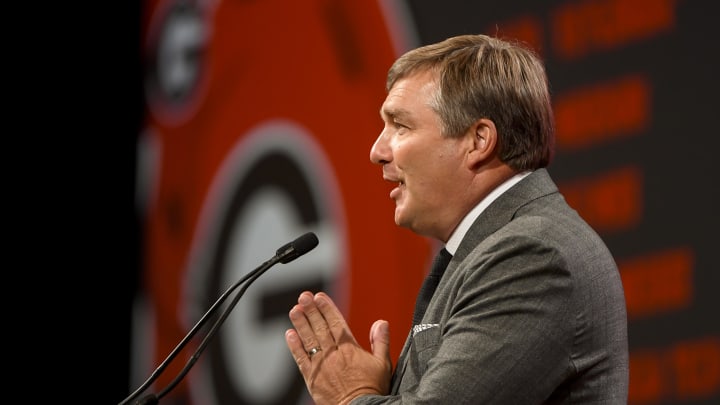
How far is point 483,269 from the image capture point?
1.82 m

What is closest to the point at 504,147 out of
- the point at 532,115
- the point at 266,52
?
the point at 532,115

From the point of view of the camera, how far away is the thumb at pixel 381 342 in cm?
205

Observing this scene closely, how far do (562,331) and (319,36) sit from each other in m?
2.71

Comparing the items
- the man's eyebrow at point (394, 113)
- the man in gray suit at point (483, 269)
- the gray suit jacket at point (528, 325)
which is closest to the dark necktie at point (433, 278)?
the man in gray suit at point (483, 269)

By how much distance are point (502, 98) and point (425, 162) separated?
0.64 ft

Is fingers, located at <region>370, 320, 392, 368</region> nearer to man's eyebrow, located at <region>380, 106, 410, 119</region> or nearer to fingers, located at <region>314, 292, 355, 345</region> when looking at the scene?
fingers, located at <region>314, 292, 355, 345</region>

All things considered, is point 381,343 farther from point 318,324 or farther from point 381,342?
point 318,324

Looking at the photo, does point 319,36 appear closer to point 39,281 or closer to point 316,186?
point 316,186

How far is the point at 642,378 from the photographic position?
113 inches

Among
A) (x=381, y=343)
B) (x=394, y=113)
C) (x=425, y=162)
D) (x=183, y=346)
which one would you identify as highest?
(x=394, y=113)

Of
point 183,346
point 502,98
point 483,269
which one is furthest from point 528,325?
point 183,346

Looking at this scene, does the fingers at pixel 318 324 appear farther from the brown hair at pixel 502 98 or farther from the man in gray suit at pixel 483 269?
the brown hair at pixel 502 98

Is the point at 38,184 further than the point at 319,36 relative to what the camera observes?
Yes

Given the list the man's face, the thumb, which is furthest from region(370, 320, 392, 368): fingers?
the man's face
